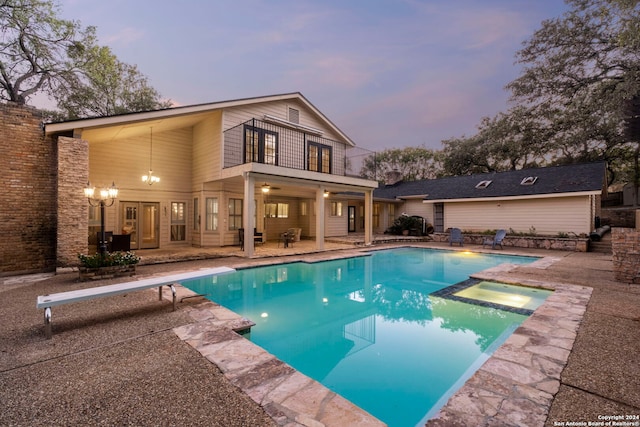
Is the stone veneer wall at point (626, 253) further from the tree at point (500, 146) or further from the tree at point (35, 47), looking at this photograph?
the tree at point (35, 47)

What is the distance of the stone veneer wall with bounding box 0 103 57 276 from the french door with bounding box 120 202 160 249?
3213 mm

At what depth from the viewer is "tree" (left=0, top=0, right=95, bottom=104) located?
518 inches

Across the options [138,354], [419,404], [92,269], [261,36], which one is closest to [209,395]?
[138,354]

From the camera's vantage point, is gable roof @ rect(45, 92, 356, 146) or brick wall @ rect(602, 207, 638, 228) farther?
brick wall @ rect(602, 207, 638, 228)

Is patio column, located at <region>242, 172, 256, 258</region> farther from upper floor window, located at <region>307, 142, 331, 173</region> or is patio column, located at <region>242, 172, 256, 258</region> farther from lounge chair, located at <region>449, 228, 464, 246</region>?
lounge chair, located at <region>449, 228, 464, 246</region>

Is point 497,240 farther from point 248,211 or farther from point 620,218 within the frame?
point 248,211

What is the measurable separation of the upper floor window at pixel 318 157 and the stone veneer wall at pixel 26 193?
935cm

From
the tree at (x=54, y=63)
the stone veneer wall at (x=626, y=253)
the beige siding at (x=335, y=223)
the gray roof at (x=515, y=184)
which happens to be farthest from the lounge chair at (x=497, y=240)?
the tree at (x=54, y=63)

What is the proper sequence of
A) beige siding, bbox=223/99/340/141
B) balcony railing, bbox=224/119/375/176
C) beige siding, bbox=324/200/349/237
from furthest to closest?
1. beige siding, bbox=324/200/349/237
2. beige siding, bbox=223/99/340/141
3. balcony railing, bbox=224/119/375/176

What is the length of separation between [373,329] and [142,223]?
415 inches

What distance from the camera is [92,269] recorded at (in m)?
6.38

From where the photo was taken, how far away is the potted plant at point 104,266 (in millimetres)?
6320

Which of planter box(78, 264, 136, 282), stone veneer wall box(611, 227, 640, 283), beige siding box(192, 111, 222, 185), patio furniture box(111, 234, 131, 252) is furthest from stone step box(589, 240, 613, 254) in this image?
patio furniture box(111, 234, 131, 252)

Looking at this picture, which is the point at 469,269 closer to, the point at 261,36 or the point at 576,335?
the point at 576,335
